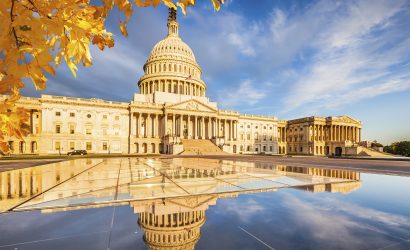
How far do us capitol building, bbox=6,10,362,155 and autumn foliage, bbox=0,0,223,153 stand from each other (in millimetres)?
49997

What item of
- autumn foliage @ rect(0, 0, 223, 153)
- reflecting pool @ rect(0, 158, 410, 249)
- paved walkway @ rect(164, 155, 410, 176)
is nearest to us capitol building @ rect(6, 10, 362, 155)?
paved walkway @ rect(164, 155, 410, 176)

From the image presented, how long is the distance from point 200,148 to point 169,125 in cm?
1771

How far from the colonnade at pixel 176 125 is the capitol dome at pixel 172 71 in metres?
16.3

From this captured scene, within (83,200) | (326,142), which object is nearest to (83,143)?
(83,200)

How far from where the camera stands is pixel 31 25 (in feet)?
4.73

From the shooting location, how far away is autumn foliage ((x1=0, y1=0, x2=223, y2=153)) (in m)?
1.45

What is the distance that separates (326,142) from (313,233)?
105 meters

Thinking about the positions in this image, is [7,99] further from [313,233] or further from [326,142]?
[326,142]

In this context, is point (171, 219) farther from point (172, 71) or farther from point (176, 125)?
point (172, 71)

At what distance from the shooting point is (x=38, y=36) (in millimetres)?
1515

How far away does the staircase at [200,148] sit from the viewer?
189 ft

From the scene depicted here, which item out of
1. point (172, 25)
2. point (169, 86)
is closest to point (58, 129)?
point (169, 86)

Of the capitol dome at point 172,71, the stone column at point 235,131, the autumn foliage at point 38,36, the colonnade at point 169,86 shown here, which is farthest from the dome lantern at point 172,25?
the autumn foliage at point 38,36

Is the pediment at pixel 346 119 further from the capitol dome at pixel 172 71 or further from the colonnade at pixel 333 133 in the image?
the capitol dome at pixel 172 71
